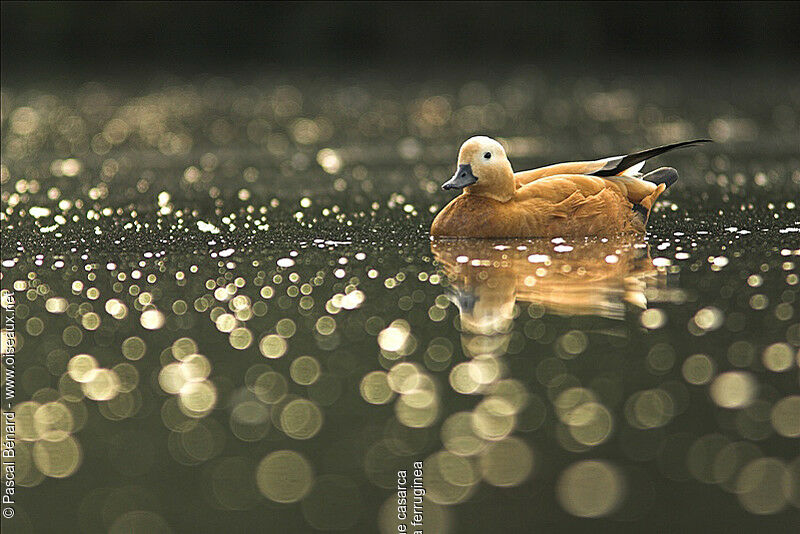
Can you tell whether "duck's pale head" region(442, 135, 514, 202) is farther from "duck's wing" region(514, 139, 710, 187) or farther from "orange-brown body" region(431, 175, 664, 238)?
"duck's wing" region(514, 139, 710, 187)

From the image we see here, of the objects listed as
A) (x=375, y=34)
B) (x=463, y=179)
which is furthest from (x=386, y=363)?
(x=375, y=34)

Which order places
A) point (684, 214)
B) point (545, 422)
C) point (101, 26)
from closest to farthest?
point (545, 422)
point (684, 214)
point (101, 26)

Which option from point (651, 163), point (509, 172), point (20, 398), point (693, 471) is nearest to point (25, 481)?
point (20, 398)

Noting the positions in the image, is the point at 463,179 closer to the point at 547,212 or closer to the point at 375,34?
the point at 547,212

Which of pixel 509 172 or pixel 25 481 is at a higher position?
pixel 509 172

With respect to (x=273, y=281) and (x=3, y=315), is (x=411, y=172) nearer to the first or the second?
(x=273, y=281)

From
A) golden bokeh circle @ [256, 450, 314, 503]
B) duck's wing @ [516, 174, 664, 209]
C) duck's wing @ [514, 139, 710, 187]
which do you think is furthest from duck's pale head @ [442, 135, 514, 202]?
golden bokeh circle @ [256, 450, 314, 503]

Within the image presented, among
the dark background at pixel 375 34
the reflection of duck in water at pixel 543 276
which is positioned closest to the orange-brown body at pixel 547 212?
the reflection of duck in water at pixel 543 276
